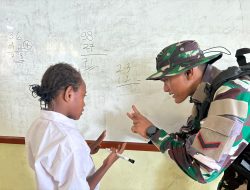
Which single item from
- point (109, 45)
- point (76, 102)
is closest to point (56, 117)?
point (76, 102)

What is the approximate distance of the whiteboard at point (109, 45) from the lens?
59.7 inches

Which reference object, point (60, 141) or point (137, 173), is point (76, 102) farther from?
point (137, 173)

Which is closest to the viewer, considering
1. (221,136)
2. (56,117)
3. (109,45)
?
(221,136)

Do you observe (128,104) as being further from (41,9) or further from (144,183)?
(41,9)

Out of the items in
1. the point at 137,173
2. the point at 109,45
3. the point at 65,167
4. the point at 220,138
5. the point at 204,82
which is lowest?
the point at 137,173

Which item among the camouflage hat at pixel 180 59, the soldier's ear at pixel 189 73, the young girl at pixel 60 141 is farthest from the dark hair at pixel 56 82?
the soldier's ear at pixel 189 73

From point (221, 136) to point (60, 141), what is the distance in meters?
0.56

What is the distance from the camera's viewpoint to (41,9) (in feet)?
5.60

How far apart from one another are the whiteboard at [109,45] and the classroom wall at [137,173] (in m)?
0.13

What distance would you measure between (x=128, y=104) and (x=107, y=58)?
0.96ft

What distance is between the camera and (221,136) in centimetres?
96

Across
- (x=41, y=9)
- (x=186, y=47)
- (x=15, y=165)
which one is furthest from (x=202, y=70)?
(x=15, y=165)

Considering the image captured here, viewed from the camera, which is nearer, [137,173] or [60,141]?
[60,141]

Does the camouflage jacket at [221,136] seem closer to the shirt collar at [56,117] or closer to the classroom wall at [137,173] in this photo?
the shirt collar at [56,117]
